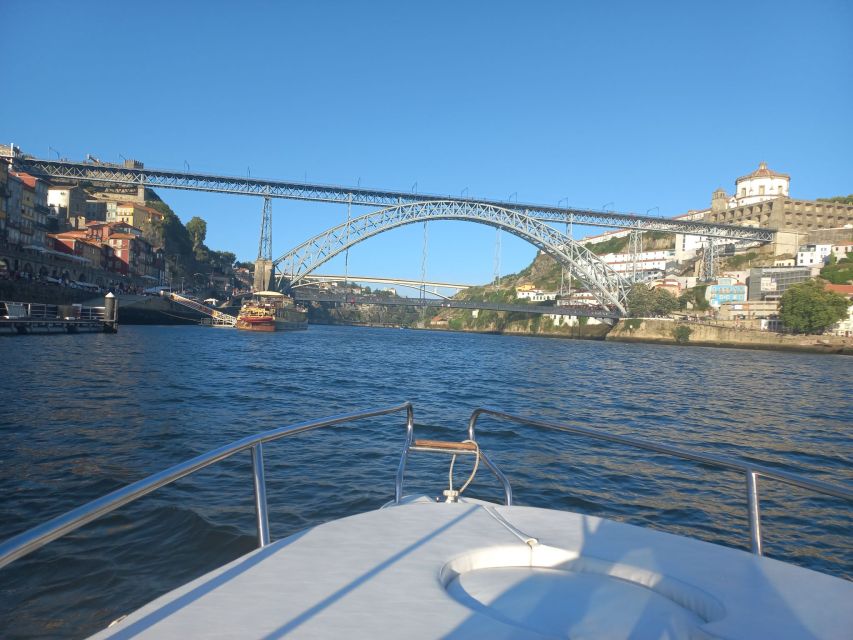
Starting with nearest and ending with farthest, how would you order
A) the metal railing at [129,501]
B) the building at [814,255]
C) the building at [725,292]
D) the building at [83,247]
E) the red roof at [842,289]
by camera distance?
the metal railing at [129,501]
the building at [83,247]
the red roof at [842,289]
the building at [725,292]
the building at [814,255]

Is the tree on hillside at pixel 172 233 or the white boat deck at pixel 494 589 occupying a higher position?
the tree on hillside at pixel 172 233

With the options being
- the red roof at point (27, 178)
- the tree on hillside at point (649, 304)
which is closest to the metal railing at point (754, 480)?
the red roof at point (27, 178)

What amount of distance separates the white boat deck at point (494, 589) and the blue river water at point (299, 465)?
173 cm

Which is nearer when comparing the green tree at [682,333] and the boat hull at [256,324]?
the boat hull at [256,324]

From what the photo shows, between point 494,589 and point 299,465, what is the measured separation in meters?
3.95

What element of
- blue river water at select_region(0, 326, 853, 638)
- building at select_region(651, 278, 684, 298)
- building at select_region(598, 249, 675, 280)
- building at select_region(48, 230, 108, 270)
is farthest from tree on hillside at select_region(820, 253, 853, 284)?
building at select_region(48, 230, 108, 270)

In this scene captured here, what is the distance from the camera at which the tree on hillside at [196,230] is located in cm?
6775

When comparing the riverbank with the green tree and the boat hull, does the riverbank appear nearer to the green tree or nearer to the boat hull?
the green tree

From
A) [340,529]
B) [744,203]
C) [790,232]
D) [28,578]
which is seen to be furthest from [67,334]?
[744,203]

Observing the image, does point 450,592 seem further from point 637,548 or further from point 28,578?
point 28,578

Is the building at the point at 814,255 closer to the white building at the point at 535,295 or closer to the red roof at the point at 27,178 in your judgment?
the white building at the point at 535,295

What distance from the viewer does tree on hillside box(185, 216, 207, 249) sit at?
6775cm

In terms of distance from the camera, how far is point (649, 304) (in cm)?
5009

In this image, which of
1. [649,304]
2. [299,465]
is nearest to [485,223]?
[649,304]
